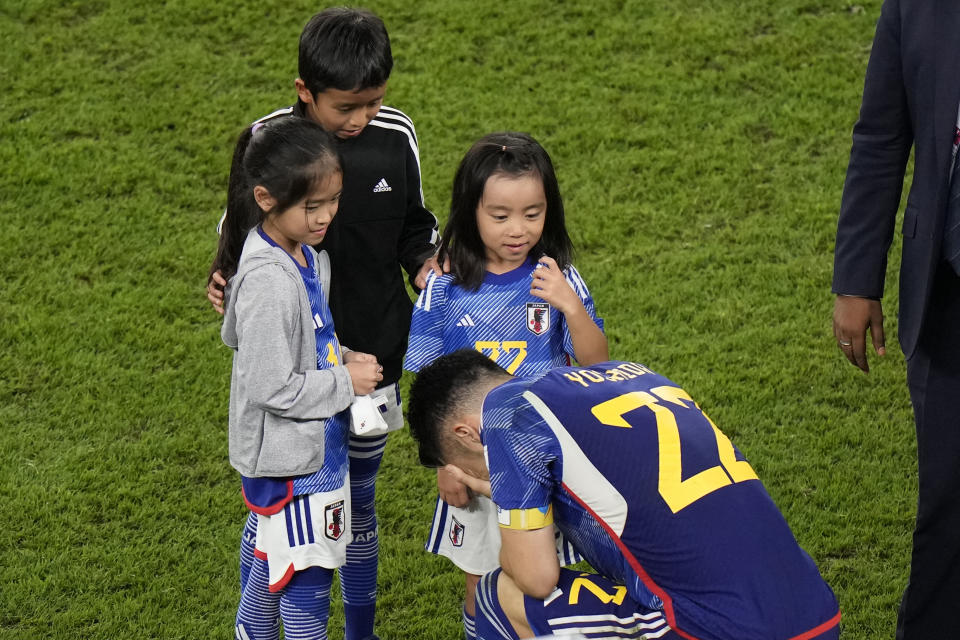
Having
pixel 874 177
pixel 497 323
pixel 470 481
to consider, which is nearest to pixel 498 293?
pixel 497 323

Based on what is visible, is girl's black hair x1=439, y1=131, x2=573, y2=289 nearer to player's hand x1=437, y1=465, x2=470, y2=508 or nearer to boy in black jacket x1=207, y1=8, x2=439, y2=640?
boy in black jacket x1=207, y1=8, x2=439, y2=640

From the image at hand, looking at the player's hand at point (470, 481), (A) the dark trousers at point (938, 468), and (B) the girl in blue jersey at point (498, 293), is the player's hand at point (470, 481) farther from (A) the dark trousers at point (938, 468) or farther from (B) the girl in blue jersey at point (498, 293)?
(A) the dark trousers at point (938, 468)

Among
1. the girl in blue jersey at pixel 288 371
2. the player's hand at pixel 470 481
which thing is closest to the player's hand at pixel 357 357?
the girl in blue jersey at pixel 288 371

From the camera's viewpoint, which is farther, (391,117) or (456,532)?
(391,117)

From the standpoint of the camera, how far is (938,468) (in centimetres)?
334

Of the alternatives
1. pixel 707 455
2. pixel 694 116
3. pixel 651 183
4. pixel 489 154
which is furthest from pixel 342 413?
pixel 694 116

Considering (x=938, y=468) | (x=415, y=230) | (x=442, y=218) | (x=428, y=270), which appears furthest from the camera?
(x=442, y=218)

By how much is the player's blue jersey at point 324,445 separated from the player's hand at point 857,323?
1.44 meters

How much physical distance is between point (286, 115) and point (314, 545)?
46.3 inches

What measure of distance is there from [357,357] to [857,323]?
142 centimetres

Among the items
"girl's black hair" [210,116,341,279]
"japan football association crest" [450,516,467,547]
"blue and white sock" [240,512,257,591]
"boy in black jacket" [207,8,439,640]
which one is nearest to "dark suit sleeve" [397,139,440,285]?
"boy in black jacket" [207,8,439,640]

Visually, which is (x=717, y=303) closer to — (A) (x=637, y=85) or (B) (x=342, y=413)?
(A) (x=637, y=85)

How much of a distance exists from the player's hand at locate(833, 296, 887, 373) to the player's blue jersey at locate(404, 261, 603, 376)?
0.70 m

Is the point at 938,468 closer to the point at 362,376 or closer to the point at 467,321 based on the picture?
the point at 467,321
